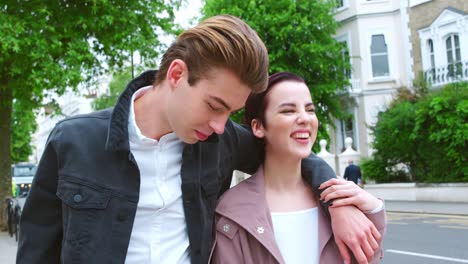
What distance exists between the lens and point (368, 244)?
91.7 inches

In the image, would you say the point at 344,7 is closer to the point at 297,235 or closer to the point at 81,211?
the point at 297,235

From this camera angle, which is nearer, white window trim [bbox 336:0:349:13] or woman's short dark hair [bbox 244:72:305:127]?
woman's short dark hair [bbox 244:72:305:127]

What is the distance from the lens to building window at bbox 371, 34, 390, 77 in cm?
2853

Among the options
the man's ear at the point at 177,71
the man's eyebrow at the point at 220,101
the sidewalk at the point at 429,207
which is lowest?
the sidewalk at the point at 429,207

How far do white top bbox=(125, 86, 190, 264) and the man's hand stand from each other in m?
0.65

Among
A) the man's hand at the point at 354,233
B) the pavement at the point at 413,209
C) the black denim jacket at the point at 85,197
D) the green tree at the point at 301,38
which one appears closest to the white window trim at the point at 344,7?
the green tree at the point at 301,38

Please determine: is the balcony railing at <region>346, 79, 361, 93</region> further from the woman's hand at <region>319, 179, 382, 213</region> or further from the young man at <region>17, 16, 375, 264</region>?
the young man at <region>17, 16, 375, 264</region>

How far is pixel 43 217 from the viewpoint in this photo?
6.81 ft

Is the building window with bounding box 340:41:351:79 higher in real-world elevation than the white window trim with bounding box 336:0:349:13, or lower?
lower

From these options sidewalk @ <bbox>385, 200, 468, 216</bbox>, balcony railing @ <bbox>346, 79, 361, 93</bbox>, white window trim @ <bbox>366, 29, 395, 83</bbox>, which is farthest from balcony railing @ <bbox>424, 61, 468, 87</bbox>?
sidewalk @ <bbox>385, 200, 468, 216</bbox>

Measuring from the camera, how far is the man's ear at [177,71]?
7.07 feet

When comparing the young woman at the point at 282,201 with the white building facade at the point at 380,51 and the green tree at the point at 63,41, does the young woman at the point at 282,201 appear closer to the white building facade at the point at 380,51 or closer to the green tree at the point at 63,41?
the green tree at the point at 63,41

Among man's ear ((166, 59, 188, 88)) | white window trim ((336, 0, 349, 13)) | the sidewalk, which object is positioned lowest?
the sidewalk

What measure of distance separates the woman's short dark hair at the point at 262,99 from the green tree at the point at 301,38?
21.8m
